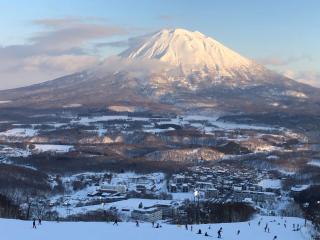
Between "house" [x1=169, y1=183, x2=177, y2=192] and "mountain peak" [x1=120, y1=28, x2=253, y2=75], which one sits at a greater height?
"mountain peak" [x1=120, y1=28, x2=253, y2=75]

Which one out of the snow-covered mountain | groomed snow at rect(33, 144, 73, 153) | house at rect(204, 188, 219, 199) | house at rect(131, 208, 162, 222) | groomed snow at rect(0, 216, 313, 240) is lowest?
house at rect(204, 188, 219, 199)

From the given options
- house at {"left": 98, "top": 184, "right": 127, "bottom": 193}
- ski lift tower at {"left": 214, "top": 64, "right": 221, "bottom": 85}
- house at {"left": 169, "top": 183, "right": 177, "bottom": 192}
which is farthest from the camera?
ski lift tower at {"left": 214, "top": 64, "right": 221, "bottom": 85}

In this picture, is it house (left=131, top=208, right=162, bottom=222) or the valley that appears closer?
house (left=131, top=208, right=162, bottom=222)

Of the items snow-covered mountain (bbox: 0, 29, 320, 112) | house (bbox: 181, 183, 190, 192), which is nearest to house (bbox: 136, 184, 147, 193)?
house (bbox: 181, 183, 190, 192)

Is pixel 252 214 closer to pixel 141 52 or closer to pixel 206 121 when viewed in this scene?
pixel 206 121

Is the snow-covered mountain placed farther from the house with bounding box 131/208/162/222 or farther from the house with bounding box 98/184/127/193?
the house with bounding box 131/208/162/222

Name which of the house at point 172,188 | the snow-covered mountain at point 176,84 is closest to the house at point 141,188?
the house at point 172,188
